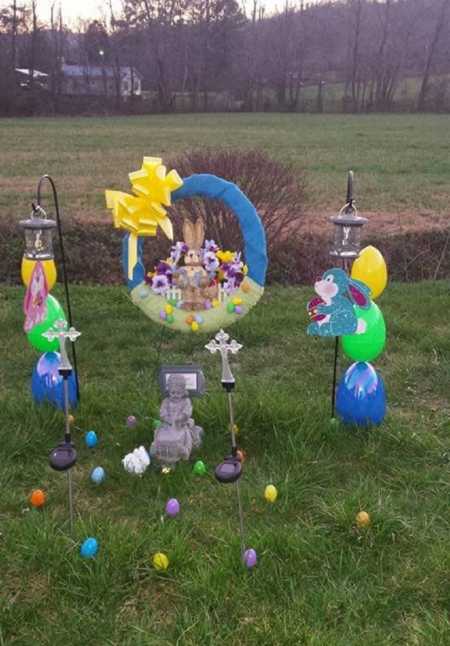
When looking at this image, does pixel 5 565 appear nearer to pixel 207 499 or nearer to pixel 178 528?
pixel 178 528

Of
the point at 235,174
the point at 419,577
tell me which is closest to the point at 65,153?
the point at 235,174

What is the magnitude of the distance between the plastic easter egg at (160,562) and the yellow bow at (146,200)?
5.06ft

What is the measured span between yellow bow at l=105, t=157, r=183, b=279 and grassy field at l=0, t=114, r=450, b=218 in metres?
7.40

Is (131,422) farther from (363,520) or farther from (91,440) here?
(363,520)

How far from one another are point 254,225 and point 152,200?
60 cm

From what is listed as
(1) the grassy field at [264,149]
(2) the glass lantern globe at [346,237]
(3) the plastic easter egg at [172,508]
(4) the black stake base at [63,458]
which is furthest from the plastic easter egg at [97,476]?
(1) the grassy field at [264,149]

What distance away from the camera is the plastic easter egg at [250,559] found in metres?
2.76

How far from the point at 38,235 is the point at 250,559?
1.98 meters

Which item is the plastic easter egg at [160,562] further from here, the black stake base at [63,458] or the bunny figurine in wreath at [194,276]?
the bunny figurine in wreath at [194,276]

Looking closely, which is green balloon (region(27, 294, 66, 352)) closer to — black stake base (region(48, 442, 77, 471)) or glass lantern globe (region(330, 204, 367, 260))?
black stake base (region(48, 442, 77, 471))

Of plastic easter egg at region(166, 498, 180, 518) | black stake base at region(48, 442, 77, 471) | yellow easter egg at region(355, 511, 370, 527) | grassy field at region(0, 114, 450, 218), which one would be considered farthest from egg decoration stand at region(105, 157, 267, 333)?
grassy field at region(0, 114, 450, 218)

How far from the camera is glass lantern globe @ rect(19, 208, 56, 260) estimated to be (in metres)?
3.61

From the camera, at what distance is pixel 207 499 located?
3352mm

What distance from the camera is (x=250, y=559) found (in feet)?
9.05
